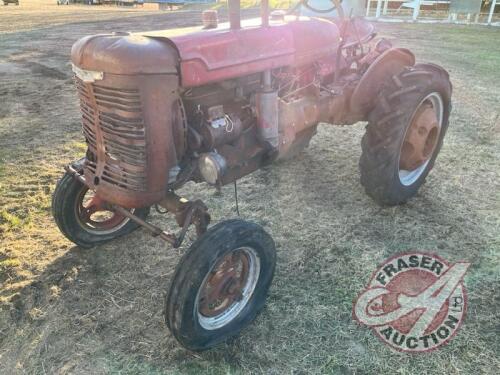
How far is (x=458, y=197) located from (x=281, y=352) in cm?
223

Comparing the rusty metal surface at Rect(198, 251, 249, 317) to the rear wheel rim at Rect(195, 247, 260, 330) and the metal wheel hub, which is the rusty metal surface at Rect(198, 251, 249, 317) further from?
the metal wheel hub

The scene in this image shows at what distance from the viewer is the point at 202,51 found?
2.10 meters

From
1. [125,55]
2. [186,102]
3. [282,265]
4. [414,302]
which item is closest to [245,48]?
[186,102]

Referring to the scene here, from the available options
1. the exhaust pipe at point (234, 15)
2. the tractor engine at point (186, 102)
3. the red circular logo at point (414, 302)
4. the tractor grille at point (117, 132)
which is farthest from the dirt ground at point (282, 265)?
the exhaust pipe at point (234, 15)

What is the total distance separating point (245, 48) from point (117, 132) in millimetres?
828

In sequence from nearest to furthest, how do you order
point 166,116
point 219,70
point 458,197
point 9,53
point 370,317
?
point 166,116 < point 219,70 < point 370,317 < point 458,197 < point 9,53

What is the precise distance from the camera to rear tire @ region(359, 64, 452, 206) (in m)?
3.01

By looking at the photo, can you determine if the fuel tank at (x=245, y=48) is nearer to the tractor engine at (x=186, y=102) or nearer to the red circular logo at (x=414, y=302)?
the tractor engine at (x=186, y=102)

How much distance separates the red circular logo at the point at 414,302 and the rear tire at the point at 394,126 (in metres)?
0.58

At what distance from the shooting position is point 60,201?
107 inches

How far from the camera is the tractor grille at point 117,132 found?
1957mm

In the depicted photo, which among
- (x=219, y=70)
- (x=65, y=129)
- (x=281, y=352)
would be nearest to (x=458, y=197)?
(x=281, y=352)

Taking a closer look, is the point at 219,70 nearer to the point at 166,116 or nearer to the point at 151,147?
the point at 166,116

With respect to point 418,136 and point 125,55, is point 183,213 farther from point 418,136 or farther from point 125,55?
point 418,136
